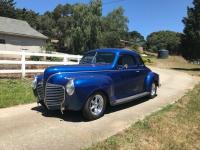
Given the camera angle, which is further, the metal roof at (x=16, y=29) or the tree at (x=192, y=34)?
the tree at (x=192, y=34)

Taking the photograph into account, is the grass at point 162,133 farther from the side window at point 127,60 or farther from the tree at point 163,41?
the tree at point 163,41

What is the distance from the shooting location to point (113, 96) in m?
8.99

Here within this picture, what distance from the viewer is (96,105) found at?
27.8 ft

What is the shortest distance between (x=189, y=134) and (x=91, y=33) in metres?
40.5

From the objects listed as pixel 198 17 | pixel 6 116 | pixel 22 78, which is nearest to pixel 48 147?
pixel 6 116

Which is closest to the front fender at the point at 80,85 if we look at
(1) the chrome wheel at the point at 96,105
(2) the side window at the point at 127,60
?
(1) the chrome wheel at the point at 96,105

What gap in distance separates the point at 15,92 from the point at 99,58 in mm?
3730

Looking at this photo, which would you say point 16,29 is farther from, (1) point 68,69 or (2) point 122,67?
(1) point 68,69

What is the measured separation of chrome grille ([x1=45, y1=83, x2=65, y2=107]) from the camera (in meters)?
7.97

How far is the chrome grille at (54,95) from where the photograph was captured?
26.2 ft

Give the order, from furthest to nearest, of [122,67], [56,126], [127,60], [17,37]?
[17,37]
[127,60]
[122,67]
[56,126]

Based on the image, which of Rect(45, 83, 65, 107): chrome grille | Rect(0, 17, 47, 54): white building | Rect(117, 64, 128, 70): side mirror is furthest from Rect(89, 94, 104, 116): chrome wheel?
Rect(0, 17, 47, 54): white building

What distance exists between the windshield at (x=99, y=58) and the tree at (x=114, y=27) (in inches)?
1626

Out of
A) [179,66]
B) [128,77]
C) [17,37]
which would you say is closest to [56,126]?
[128,77]
